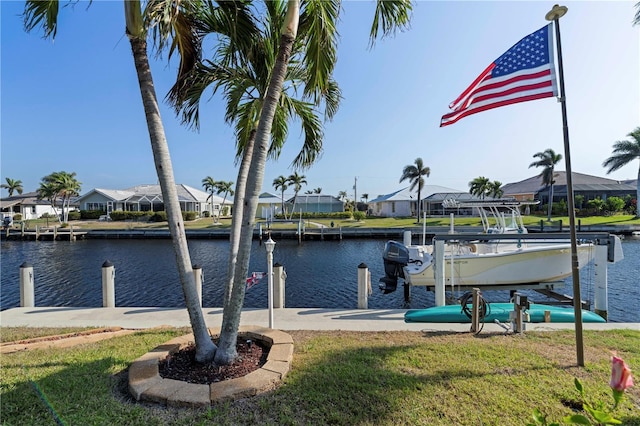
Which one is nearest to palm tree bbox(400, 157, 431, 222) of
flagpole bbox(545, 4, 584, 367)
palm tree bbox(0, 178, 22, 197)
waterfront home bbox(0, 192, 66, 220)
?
flagpole bbox(545, 4, 584, 367)

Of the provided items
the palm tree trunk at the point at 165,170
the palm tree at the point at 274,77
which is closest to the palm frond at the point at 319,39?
the palm tree at the point at 274,77

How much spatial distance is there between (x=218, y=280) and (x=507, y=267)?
38.3 feet

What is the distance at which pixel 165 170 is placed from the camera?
12.1 ft

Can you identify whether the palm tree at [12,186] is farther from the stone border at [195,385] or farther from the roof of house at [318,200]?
the stone border at [195,385]

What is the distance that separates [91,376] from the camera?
11.8 feet

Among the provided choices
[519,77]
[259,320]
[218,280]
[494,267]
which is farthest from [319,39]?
[218,280]

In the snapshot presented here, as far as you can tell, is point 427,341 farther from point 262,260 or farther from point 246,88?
point 262,260

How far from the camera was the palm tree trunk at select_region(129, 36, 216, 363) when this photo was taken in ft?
12.1

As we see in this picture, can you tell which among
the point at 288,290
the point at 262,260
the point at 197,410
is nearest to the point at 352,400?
the point at 197,410

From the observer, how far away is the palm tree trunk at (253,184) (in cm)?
372

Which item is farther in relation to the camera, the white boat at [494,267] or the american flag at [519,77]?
the white boat at [494,267]

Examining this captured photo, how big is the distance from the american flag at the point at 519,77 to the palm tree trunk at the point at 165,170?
4993 millimetres

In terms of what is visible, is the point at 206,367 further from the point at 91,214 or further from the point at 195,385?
the point at 91,214

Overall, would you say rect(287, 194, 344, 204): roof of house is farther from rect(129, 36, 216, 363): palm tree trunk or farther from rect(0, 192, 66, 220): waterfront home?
rect(129, 36, 216, 363): palm tree trunk
